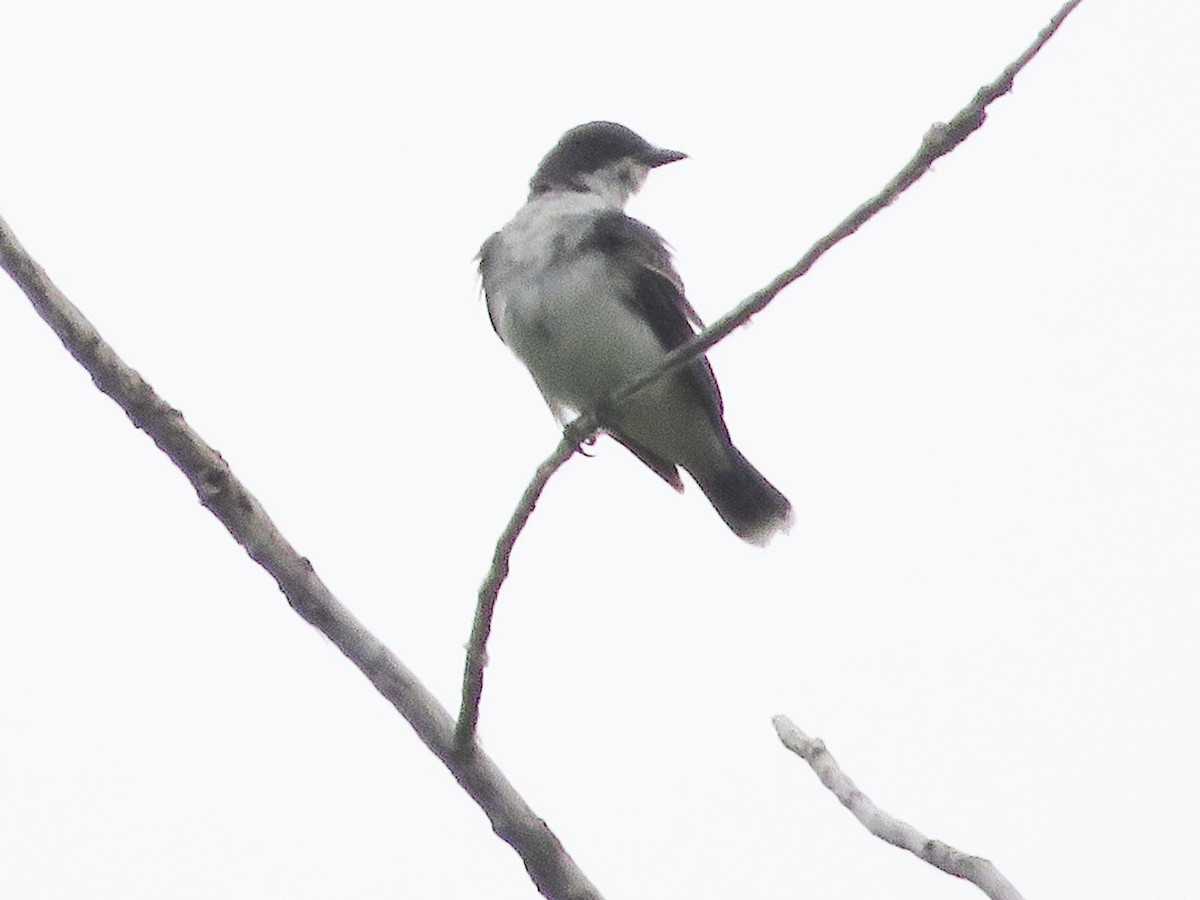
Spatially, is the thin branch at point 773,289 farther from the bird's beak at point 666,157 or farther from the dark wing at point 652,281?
the bird's beak at point 666,157

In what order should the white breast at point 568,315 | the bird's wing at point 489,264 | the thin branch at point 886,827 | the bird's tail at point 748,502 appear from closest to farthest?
the thin branch at point 886,827 → the white breast at point 568,315 → the bird's wing at point 489,264 → the bird's tail at point 748,502

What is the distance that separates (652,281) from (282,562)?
3.15 metres

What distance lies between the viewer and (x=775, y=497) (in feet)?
23.0

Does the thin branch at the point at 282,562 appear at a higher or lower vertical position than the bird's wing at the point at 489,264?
lower

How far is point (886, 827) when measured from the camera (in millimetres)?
3170

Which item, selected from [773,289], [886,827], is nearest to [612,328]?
[773,289]

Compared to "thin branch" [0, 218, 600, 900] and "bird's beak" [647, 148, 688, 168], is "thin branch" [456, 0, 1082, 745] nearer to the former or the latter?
"thin branch" [0, 218, 600, 900]

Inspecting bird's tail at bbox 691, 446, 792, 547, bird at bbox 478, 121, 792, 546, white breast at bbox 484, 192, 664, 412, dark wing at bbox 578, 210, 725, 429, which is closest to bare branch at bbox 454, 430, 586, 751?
bird at bbox 478, 121, 792, 546

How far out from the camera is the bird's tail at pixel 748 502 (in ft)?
23.0

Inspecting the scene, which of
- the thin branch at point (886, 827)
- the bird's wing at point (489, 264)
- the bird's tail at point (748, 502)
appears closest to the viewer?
the thin branch at point (886, 827)

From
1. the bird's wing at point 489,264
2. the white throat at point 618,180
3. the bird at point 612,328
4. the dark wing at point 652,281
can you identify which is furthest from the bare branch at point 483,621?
the white throat at point 618,180

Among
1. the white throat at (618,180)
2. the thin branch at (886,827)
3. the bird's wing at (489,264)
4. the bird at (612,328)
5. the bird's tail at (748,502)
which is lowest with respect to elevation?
the thin branch at (886,827)

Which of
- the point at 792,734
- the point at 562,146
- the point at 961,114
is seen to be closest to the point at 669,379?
the point at 562,146

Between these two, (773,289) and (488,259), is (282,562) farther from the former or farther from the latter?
(488,259)
